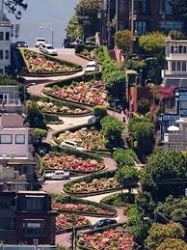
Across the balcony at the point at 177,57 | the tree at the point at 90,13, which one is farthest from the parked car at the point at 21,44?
the balcony at the point at 177,57

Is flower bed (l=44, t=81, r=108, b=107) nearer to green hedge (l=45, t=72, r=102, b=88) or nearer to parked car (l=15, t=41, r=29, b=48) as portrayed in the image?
green hedge (l=45, t=72, r=102, b=88)

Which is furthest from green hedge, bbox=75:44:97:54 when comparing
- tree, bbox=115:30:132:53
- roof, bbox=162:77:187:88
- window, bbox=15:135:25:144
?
window, bbox=15:135:25:144

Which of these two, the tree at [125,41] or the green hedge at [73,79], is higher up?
the tree at [125,41]

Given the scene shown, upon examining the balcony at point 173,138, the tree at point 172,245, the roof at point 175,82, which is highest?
the roof at point 175,82

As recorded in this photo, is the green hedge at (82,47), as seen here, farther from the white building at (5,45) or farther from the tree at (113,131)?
the tree at (113,131)

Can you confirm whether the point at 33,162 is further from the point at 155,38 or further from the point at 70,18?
the point at 70,18

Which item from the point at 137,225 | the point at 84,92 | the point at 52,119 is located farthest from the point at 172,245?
the point at 84,92

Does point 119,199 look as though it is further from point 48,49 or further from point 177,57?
point 48,49
